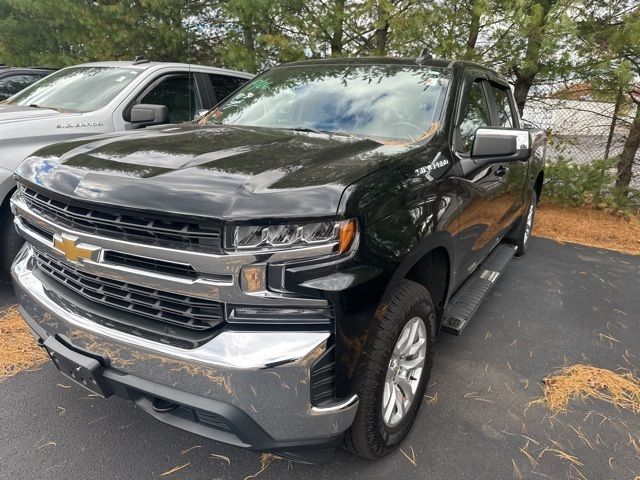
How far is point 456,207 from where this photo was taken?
257 centimetres

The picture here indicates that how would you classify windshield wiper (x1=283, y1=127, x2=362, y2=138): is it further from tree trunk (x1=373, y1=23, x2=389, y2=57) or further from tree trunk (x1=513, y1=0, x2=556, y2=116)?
tree trunk (x1=373, y1=23, x2=389, y2=57)

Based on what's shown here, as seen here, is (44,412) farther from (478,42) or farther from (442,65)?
(478,42)

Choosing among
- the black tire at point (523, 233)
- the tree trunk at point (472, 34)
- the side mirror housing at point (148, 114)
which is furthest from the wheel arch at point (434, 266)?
the tree trunk at point (472, 34)

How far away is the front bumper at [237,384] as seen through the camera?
64.0 inches

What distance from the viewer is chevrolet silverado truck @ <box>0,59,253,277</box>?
354 centimetres

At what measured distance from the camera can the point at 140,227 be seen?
1.75 metres

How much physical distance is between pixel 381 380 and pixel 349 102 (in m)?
1.77

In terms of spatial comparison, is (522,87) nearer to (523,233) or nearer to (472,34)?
(472,34)

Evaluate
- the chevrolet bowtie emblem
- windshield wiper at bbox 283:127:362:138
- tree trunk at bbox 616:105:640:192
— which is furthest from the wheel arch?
tree trunk at bbox 616:105:640:192

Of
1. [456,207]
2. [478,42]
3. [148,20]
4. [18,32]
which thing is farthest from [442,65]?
[18,32]

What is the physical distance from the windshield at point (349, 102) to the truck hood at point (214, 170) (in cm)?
33

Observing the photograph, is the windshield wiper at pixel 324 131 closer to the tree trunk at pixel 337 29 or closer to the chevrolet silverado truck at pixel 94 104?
the chevrolet silverado truck at pixel 94 104

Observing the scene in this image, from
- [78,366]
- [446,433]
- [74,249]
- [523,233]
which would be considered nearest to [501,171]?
[446,433]

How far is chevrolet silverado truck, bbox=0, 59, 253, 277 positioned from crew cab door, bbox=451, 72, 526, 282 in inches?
88.5
